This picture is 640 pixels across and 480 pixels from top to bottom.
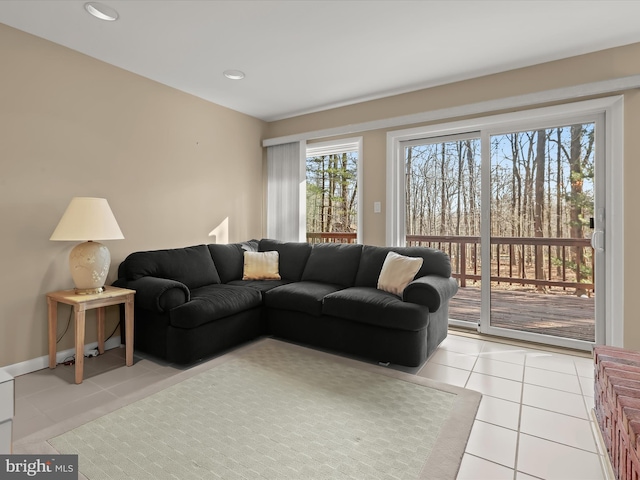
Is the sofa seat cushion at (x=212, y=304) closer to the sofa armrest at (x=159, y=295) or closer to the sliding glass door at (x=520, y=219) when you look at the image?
the sofa armrest at (x=159, y=295)

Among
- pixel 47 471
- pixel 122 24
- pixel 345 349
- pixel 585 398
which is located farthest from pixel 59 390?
pixel 585 398

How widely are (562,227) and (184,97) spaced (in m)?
4.04

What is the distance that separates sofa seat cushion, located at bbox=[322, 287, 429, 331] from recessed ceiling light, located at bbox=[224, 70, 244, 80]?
2288 millimetres

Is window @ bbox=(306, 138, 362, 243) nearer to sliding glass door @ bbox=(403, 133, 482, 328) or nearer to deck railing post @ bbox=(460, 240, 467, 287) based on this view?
sliding glass door @ bbox=(403, 133, 482, 328)

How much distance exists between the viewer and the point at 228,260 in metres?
3.89

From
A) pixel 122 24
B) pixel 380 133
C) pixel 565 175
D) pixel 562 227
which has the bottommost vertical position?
pixel 562 227

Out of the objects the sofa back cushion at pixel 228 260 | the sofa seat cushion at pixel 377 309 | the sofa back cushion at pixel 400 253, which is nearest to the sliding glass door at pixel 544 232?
the sofa back cushion at pixel 400 253

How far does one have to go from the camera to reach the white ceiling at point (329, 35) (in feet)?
7.73

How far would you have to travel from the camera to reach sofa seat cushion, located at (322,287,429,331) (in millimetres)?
2654

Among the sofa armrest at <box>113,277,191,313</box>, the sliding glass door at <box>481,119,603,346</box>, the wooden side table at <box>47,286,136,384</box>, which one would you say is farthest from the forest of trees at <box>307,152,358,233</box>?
the wooden side table at <box>47,286,136,384</box>

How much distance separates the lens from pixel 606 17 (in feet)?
8.04

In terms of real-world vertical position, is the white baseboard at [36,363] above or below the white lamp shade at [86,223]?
below

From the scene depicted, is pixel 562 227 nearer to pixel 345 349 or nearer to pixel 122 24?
pixel 345 349

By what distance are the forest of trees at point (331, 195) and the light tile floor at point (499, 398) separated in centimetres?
208
